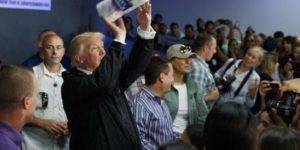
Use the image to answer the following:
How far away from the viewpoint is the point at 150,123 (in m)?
2.47

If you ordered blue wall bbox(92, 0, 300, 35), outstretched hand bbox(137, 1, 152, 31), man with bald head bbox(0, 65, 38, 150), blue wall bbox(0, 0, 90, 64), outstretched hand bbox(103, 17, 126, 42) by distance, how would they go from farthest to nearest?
blue wall bbox(92, 0, 300, 35) < blue wall bbox(0, 0, 90, 64) < outstretched hand bbox(137, 1, 152, 31) < outstretched hand bbox(103, 17, 126, 42) < man with bald head bbox(0, 65, 38, 150)

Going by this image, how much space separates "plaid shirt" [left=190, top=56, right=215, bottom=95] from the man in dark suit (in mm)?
1465

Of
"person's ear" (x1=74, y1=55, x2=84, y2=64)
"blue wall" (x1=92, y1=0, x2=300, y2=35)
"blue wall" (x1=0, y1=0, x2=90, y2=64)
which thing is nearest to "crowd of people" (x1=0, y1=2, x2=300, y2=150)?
"person's ear" (x1=74, y1=55, x2=84, y2=64)

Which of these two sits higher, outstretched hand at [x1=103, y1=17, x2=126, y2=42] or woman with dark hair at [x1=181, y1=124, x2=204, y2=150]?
outstretched hand at [x1=103, y1=17, x2=126, y2=42]

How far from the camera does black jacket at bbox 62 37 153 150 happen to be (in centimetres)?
199

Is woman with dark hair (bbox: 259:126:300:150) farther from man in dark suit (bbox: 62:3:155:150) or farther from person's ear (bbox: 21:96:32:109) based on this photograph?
person's ear (bbox: 21:96:32:109)

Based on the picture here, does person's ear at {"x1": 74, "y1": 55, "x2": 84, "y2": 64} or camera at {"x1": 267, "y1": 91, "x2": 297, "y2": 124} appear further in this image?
camera at {"x1": 267, "y1": 91, "x2": 297, "y2": 124}

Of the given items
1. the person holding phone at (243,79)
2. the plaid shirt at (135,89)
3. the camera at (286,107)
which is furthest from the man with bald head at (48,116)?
the person holding phone at (243,79)

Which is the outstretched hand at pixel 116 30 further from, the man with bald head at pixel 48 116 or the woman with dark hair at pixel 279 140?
the man with bald head at pixel 48 116

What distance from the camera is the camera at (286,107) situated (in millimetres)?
2326

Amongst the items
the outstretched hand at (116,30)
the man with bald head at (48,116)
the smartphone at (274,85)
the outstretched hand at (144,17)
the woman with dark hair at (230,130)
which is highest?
the outstretched hand at (144,17)

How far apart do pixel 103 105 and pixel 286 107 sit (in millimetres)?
919

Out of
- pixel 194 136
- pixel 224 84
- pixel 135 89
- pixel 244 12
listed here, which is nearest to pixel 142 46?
pixel 194 136

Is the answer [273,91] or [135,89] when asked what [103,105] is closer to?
[135,89]
